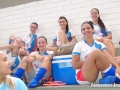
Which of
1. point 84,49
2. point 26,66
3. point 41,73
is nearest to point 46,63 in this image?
point 41,73

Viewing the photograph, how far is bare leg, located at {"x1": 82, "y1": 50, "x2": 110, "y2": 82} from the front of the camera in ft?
7.02

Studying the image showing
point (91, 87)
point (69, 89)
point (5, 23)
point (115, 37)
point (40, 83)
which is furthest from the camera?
point (5, 23)

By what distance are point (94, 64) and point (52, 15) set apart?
83.2 inches

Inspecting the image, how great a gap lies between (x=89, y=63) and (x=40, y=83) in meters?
0.82

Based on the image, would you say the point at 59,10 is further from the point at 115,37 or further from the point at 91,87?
the point at 91,87

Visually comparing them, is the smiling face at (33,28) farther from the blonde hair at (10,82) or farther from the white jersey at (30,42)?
the blonde hair at (10,82)

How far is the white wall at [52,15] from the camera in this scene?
3566 millimetres

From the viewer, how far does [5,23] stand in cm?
458

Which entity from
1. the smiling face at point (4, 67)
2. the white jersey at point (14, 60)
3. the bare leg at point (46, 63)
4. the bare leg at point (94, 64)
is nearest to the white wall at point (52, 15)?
the white jersey at point (14, 60)

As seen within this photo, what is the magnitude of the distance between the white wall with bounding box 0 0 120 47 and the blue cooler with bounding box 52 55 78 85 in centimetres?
103

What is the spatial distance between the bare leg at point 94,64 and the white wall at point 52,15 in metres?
1.36

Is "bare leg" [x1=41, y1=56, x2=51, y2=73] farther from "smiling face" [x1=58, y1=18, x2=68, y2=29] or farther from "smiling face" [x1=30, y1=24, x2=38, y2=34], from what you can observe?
"smiling face" [x1=30, y1=24, x2=38, y2=34]

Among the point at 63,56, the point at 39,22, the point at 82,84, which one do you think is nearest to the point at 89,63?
the point at 82,84

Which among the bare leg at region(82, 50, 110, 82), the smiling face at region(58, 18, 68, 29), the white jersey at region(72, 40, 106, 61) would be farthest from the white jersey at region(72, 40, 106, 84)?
the smiling face at region(58, 18, 68, 29)
